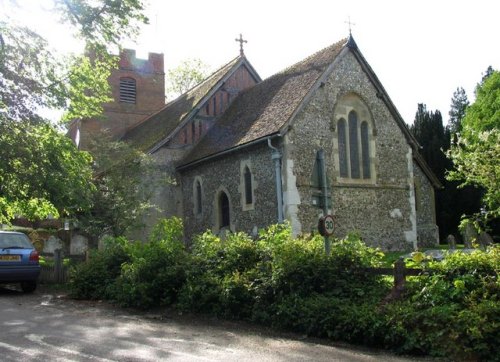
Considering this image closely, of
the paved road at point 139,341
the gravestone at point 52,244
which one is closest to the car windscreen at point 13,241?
the paved road at point 139,341

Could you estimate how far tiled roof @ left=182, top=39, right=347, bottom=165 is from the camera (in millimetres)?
19467

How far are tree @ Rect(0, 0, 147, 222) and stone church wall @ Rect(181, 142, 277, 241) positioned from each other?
6.10 metres

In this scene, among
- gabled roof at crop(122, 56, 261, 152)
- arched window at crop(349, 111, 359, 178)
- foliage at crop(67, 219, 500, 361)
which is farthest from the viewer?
gabled roof at crop(122, 56, 261, 152)

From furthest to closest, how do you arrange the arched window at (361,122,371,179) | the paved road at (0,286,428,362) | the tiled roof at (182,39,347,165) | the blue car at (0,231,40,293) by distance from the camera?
the arched window at (361,122,371,179) < the tiled roof at (182,39,347,165) < the blue car at (0,231,40,293) < the paved road at (0,286,428,362)

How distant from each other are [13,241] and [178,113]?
14.2 m

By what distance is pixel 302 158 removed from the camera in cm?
1888

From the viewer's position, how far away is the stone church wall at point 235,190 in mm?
19188

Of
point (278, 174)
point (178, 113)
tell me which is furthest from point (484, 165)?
point (178, 113)

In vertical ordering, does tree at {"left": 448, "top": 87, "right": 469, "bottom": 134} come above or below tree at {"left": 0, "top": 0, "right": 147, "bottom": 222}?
above

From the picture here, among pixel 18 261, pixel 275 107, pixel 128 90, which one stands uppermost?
pixel 128 90

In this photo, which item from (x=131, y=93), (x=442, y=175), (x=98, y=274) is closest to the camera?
(x=98, y=274)

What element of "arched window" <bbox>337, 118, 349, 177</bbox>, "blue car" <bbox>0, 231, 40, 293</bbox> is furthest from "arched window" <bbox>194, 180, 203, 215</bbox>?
"blue car" <bbox>0, 231, 40, 293</bbox>

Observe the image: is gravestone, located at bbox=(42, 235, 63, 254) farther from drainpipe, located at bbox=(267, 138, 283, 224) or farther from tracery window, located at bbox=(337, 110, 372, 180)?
tracery window, located at bbox=(337, 110, 372, 180)

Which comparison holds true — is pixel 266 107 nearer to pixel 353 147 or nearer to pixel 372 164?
pixel 353 147
